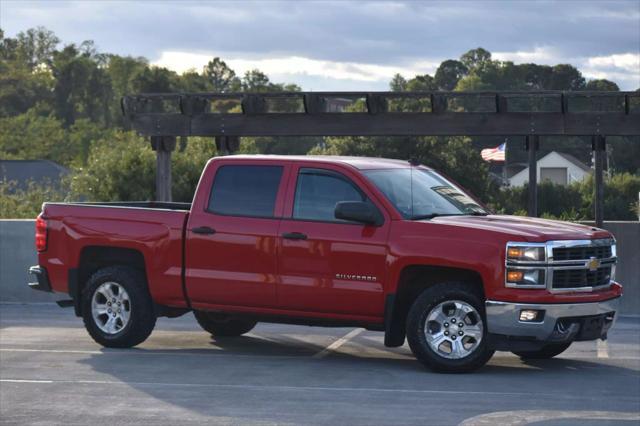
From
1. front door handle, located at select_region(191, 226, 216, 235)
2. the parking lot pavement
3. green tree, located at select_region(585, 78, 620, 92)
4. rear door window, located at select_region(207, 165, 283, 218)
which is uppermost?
green tree, located at select_region(585, 78, 620, 92)

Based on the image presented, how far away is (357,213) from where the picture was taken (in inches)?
438

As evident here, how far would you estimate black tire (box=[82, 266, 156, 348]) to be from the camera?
12.5 meters

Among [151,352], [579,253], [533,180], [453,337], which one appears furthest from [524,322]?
[533,180]

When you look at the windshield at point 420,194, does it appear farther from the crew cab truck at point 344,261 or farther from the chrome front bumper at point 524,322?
the chrome front bumper at point 524,322

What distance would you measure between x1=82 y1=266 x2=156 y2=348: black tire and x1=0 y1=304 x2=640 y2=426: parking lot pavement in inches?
6.1

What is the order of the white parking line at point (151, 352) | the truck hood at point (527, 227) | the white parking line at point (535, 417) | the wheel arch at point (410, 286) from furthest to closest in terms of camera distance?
the white parking line at point (151, 352) < the wheel arch at point (410, 286) < the truck hood at point (527, 227) < the white parking line at point (535, 417)

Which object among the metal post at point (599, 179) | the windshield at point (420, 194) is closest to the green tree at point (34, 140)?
the metal post at point (599, 179)

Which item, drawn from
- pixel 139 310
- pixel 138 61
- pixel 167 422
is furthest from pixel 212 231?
pixel 138 61

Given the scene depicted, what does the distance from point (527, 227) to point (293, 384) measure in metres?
2.55

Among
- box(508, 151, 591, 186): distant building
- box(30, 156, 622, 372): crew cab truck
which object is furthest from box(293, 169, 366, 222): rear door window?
box(508, 151, 591, 186): distant building

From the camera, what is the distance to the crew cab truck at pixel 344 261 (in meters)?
10.7

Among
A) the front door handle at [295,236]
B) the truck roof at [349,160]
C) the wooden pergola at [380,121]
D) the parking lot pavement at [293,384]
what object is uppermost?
the wooden pergola at [380,121]

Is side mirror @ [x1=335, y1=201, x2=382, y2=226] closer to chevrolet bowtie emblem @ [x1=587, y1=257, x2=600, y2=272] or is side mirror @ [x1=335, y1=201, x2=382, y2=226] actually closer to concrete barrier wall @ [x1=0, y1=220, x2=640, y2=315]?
chevrolet bowtie emblem @ [x1=587, y1=257, x2=600, y2=272]

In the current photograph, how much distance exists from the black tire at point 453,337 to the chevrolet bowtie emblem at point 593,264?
1022 millimetres
